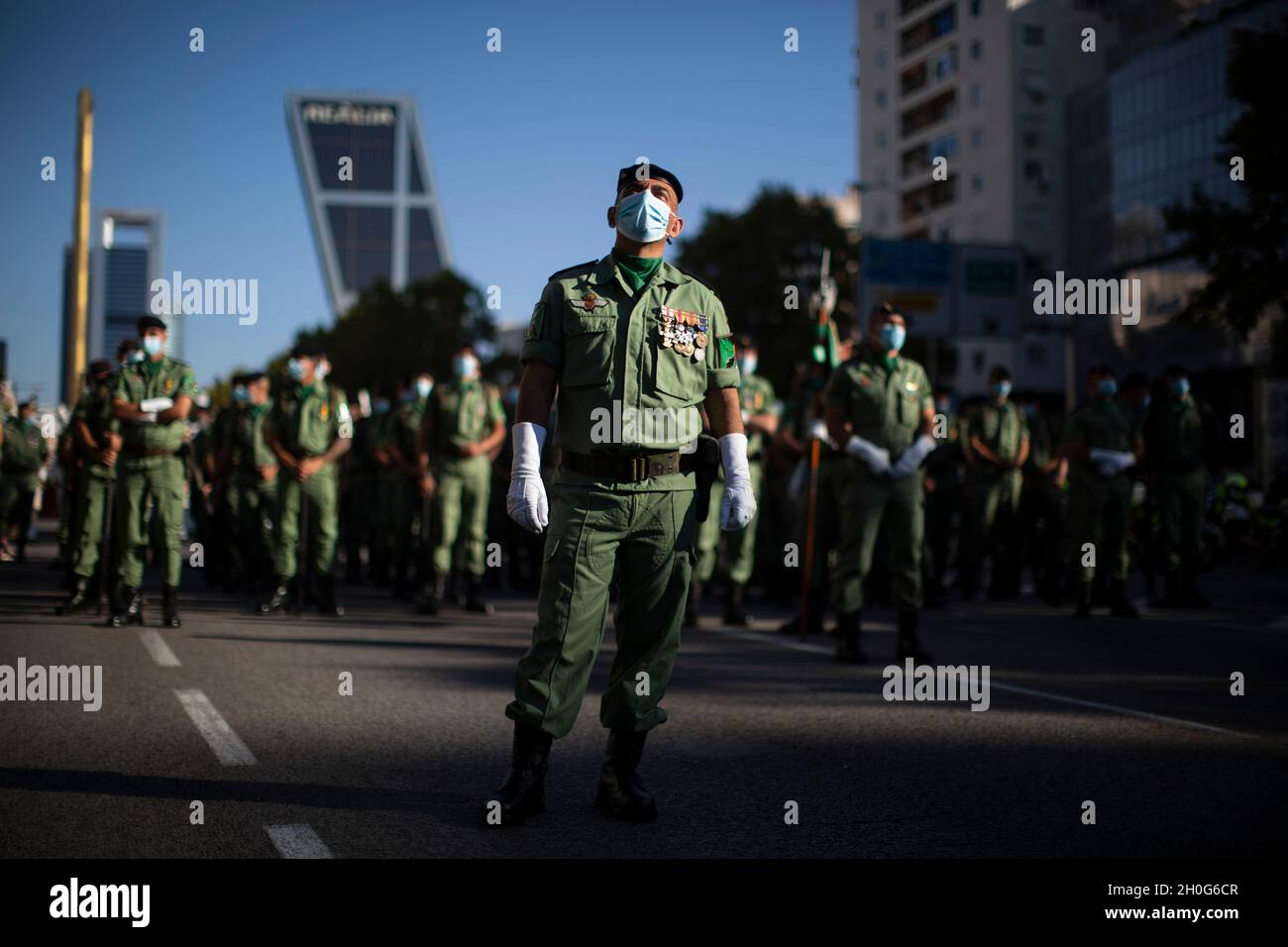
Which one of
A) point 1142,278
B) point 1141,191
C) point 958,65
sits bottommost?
point 1142,278

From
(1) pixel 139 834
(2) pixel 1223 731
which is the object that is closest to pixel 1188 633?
(2) pixel 1223 731

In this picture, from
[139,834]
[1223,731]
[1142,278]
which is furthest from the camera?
[1142,278]

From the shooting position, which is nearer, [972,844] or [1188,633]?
[972,844]

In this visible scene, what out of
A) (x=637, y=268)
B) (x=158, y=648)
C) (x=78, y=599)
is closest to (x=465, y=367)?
(x=78, y=599)

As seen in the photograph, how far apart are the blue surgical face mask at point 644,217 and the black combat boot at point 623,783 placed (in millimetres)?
1712

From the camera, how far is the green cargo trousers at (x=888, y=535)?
933cm

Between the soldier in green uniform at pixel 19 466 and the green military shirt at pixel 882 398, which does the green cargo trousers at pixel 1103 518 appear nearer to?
the green military shirt at pixel 882 398

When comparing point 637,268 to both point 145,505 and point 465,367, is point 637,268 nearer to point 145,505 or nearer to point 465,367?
point 145,505

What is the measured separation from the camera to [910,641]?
30.7 ft

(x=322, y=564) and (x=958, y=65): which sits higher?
(x=958, y=65)

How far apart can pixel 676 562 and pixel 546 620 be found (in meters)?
0.50

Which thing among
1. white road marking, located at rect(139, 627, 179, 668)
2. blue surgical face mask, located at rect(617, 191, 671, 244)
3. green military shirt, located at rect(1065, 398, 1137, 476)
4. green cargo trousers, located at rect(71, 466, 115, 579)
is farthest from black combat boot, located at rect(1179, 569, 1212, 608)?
blue surgical face mask, located at rect(617, 191, 671, 244)
